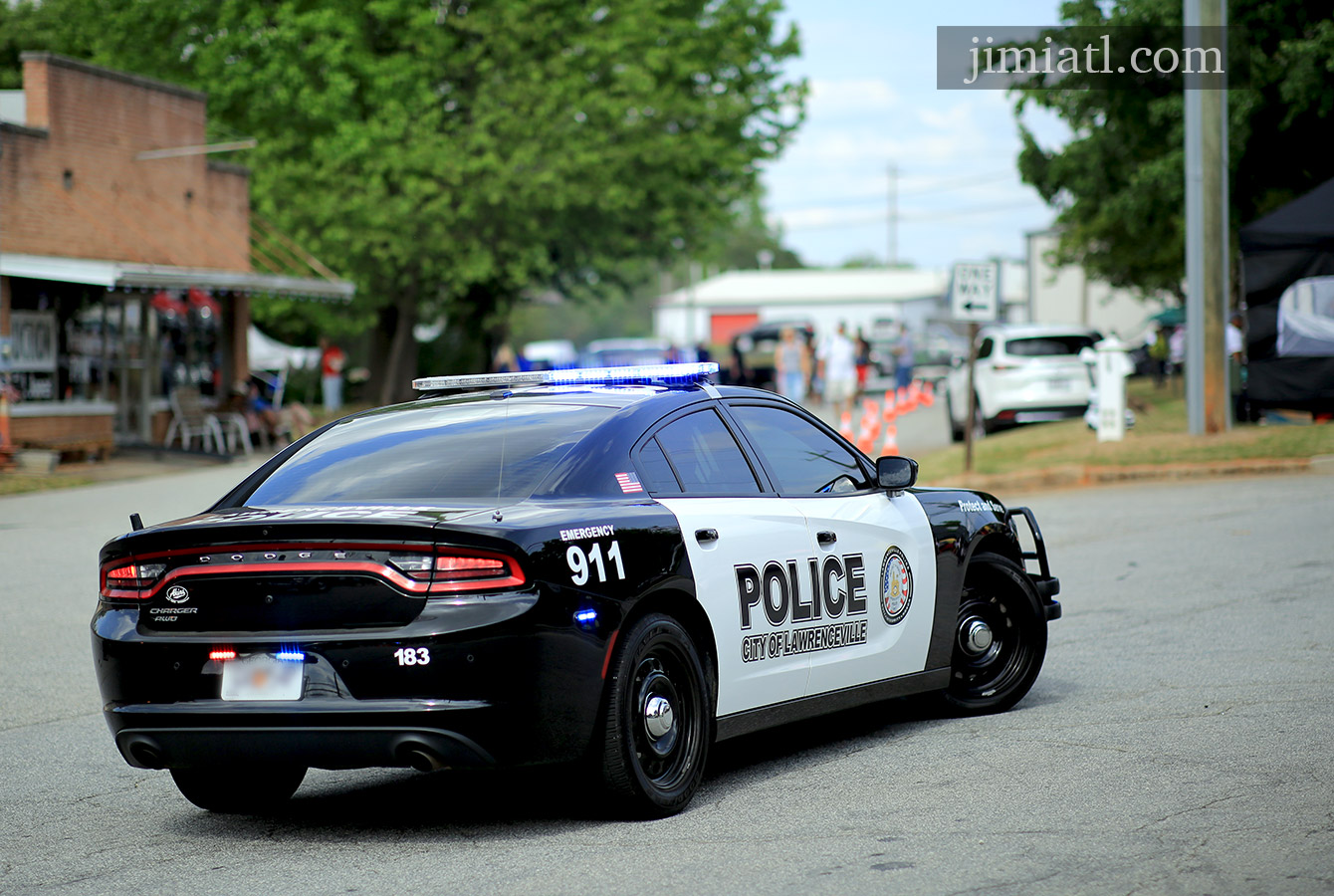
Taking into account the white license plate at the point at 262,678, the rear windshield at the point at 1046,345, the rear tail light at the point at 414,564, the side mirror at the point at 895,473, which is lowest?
the white license plate at the point at 262,678

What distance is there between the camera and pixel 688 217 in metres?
37.9

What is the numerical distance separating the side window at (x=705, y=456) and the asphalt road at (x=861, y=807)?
114cm

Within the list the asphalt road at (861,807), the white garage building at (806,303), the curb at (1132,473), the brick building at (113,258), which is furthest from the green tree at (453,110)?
the white garage building at (806,303)

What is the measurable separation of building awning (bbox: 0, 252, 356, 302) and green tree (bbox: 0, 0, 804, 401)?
729cm

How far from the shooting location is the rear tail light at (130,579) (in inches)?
212

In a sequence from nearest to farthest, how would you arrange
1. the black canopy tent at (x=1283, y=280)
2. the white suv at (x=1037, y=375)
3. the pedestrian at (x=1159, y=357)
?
the black canopy tent at (x=1283, y=280), the white suv at (x=1037, y=375), the pedestrian at (x=1159, y=357)

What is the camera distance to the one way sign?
1883cm

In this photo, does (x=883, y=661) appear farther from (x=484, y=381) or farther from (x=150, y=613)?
(x=150, y=613)

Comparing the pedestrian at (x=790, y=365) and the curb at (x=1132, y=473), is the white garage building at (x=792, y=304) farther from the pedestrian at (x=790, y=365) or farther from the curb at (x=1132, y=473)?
the curb at (x=1132, y=473)

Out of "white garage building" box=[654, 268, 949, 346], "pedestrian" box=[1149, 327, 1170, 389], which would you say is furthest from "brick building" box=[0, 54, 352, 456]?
"white garage building" box=[654, 268, 949, 346]

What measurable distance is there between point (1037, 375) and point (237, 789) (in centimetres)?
2025

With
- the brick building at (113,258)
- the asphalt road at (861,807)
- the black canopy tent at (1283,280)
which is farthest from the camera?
the brick building at (113,258)

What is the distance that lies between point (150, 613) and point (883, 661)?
118 inches

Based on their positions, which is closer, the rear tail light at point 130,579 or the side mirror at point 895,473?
the rear tail light at point 130,579
